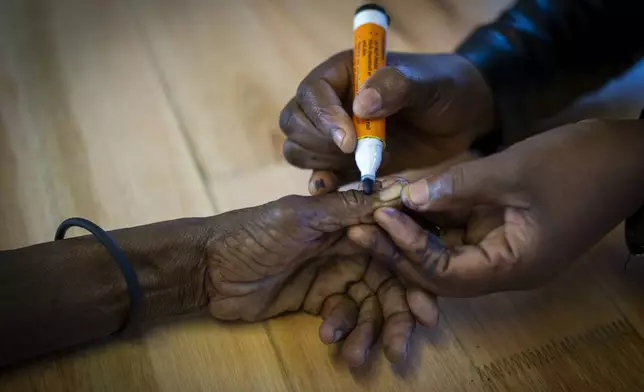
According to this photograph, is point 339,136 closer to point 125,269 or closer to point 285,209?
point 285,209

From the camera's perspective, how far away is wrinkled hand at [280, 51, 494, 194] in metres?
0.75

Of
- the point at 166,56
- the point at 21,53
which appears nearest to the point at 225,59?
the point at 166,56

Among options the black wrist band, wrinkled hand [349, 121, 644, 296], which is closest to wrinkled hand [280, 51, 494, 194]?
wrinkled hand [349, 121, 644, 296]

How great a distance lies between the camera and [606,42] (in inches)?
39.1

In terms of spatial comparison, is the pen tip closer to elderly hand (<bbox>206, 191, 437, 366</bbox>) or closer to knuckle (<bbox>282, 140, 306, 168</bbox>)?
elderly hand (<bbox>206, 191, 437, 366</bbox>)

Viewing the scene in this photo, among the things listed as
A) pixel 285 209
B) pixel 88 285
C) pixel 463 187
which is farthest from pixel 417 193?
pixel 88 285

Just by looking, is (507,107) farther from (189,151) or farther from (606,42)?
(189,151)

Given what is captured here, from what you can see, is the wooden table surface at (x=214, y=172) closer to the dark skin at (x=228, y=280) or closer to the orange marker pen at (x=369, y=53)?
the dark skin at (x=228, y=280)

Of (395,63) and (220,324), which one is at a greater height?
(395,63)

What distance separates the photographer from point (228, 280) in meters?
0.81

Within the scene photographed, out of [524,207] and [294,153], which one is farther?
[294,153]

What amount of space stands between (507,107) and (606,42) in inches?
7.4

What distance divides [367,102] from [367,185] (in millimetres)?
92

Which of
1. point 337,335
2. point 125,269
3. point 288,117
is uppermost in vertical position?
point 288,117
